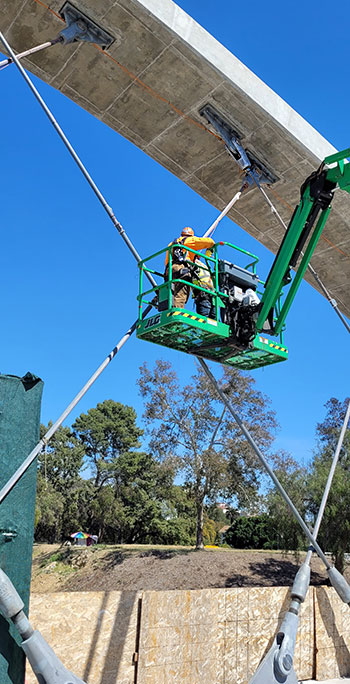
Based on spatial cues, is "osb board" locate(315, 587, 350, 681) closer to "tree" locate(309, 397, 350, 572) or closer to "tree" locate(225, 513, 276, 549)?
"tree" locate(309, 397, 350, 572)

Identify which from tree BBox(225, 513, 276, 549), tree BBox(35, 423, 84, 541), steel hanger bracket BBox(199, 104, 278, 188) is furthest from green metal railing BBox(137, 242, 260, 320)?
tree BBox(35, 423, 84, 541)

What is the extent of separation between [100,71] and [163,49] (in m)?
1.29

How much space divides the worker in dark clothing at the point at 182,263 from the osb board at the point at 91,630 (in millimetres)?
3648

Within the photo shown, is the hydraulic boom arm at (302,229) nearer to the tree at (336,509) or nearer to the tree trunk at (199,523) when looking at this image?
the tree at (336,509)

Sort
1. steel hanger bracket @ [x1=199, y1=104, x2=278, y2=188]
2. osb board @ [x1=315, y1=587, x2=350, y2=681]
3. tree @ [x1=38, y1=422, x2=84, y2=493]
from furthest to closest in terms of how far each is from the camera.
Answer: tree @ [x1=38, y1=422, x2=84, y2=493]
steel hanger bracket @ [x1=199, y1=104, x2=278, y2=188]
osb board @ [x1=315, y1=587, x2=350, y2=681]

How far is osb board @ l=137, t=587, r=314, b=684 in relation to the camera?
21.0 feet

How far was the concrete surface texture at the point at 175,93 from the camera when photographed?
330 inches

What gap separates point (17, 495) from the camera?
4059 mm

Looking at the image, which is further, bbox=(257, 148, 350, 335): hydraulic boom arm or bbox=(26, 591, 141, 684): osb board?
bbox=(257, 148, 350, 335): hydraulic boom arm

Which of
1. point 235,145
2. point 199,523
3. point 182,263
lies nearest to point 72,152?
point 182,263

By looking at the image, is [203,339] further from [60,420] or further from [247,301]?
[60,420]

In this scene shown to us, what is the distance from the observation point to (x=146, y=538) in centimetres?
3422

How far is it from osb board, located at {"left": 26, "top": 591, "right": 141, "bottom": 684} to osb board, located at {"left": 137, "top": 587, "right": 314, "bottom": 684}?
0.75 ft

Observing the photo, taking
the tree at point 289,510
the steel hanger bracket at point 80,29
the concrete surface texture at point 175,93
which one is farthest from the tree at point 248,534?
the steel hanger bracket at point 80,29
